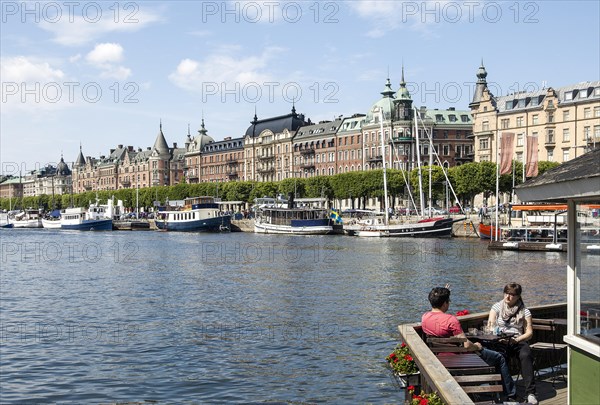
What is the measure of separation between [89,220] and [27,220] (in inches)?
1168

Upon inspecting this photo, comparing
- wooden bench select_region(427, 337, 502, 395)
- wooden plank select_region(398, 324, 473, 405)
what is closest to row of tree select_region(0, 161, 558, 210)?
wooden plank select_region(398, 324, 473, 405)

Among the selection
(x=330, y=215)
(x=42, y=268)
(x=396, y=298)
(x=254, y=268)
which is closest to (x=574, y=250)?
(x=396, y=298)

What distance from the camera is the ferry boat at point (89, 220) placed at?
111500mm

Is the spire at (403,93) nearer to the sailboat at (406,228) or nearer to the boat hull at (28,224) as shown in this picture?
the sailboat at (406,228)

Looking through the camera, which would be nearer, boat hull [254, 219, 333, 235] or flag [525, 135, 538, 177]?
flag [525, 135, 538, 177]

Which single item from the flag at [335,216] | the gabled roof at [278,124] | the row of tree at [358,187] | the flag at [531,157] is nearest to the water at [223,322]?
the flag at [531,157]

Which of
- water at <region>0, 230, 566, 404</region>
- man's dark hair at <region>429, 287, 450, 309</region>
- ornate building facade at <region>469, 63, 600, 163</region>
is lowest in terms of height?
water at <region>0, 230, 566, 404</region>

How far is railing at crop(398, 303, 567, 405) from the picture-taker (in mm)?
8930

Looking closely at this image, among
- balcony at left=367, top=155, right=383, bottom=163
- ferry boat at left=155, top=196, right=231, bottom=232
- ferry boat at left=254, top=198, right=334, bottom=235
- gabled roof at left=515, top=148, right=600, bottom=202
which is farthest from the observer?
balcony at left=367, top=155, right=383, bottom=163

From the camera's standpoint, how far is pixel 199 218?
10300 cm

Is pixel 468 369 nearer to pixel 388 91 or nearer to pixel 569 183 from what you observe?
pixel 569 183

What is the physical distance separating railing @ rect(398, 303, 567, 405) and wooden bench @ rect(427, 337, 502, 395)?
0.90 feet

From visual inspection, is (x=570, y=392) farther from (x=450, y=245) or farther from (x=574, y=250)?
(x=450, y=245)

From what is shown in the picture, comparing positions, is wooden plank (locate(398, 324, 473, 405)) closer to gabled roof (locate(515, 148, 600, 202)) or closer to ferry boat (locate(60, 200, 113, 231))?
gabled roof (locate(515, 148, 600, 202))
